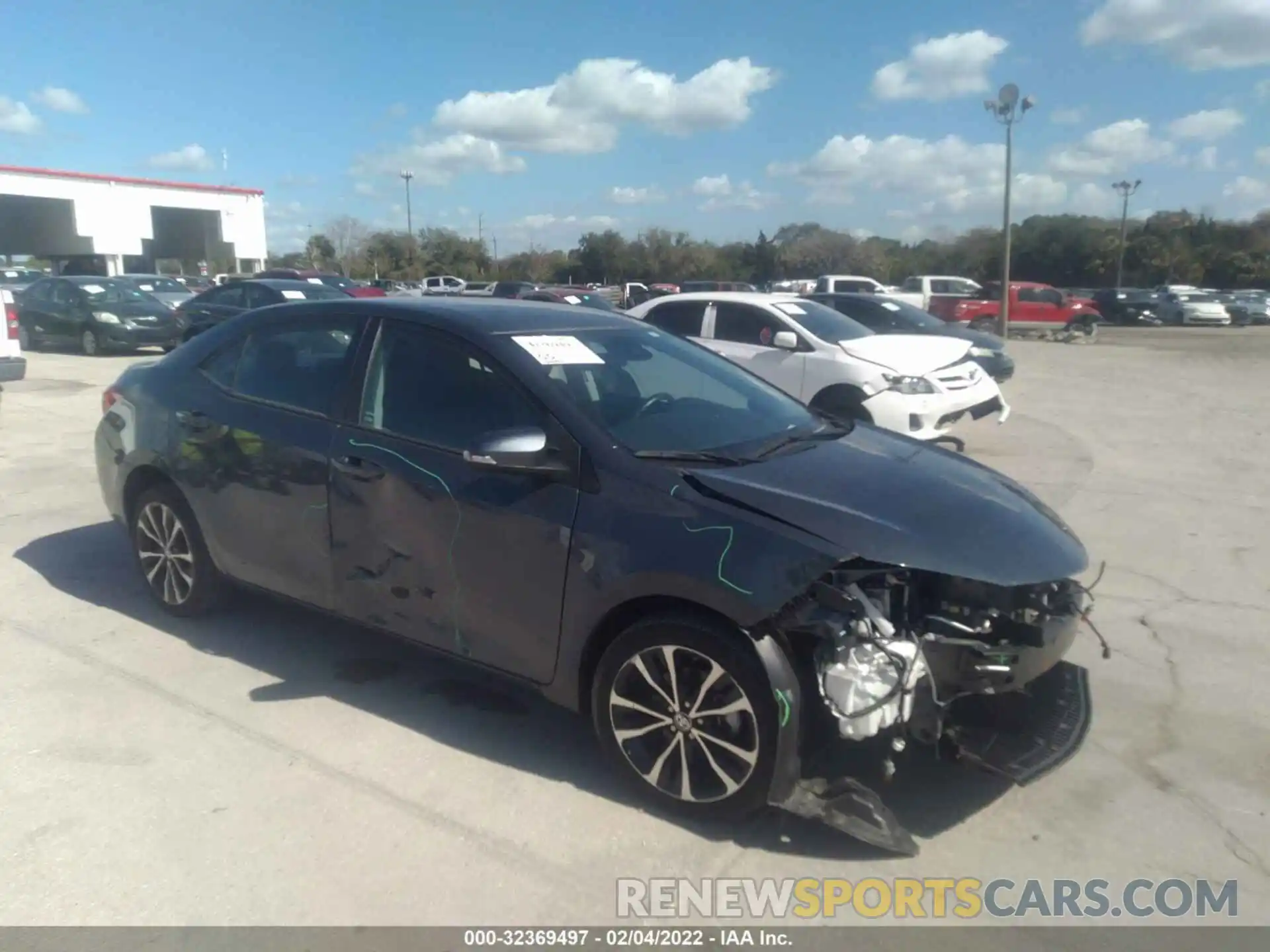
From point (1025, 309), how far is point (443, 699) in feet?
102

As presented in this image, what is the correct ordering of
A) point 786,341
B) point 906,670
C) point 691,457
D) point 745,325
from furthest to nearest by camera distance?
point 745,325 < point 786,341 < point 691,457 < point 906,670

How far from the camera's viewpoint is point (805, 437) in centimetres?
419

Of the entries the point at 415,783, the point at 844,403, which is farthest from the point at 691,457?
the point at 844,403

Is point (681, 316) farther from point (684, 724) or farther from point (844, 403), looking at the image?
point (684, 724)

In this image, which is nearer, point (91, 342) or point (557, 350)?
point (557, 350)

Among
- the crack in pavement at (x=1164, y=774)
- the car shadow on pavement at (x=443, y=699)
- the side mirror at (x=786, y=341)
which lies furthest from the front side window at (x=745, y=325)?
the car shadow on pavement at (x=443, y=699)

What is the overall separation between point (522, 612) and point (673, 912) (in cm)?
116

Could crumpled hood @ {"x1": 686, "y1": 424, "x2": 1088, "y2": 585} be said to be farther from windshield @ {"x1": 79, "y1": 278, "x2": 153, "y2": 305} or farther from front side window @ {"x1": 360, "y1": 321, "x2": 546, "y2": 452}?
windshield @ {"x1": 79, "y1": 278, "x2": 153, "y2": 305}

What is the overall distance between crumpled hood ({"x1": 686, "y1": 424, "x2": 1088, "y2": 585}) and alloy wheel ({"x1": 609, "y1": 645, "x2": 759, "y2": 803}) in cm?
57

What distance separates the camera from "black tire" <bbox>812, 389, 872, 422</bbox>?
9383 mm

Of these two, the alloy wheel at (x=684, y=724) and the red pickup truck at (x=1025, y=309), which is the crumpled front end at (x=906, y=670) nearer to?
the alloy wheel at (x=684, y=724)

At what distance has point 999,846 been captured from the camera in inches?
131

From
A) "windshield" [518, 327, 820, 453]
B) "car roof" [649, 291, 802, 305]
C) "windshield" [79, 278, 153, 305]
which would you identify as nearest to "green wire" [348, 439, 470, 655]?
"windshield" [518, 327, 820, 453]

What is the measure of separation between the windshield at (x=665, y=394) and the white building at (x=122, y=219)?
48.7 metres
